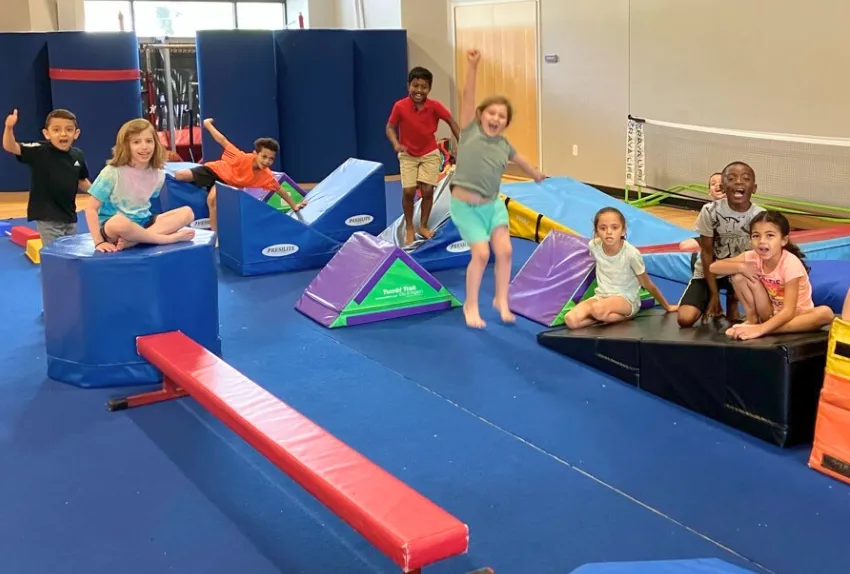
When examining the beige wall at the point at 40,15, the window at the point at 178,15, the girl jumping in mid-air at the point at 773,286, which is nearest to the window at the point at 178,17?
the window at the point at 178,15

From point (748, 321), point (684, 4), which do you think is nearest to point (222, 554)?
point (748, 321)

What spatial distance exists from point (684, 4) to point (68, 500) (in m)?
8.34

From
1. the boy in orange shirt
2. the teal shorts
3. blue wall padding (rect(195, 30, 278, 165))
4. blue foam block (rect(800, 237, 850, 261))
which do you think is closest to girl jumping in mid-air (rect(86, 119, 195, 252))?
the teal shorts

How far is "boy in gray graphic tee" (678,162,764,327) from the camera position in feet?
15.0

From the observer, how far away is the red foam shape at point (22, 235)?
26.7ft

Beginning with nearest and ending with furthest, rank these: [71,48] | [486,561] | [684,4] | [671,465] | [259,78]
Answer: [486,561]
[671,465]
[684,4]
[71,48]
[259,78]

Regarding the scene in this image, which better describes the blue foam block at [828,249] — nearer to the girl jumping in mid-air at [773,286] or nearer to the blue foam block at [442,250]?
the girl jumping in mid-air at [773,286]

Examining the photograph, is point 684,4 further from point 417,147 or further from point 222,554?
point 222,554

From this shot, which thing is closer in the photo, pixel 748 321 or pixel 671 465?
pixel 671 465

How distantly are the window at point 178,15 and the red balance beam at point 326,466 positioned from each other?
1299 cm

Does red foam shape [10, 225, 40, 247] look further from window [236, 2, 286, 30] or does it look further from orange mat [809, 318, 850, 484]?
window [236, 2, 286, 30]

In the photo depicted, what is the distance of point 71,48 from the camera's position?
11.0 meters

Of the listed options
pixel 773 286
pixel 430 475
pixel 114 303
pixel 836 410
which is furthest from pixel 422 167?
pixel 836 410

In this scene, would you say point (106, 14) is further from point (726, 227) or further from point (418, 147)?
point (726, 227)
